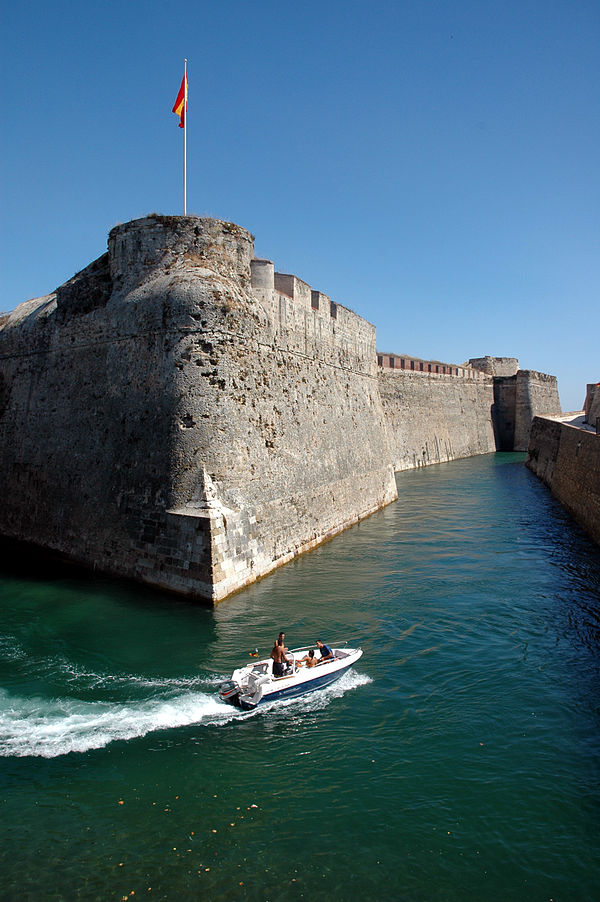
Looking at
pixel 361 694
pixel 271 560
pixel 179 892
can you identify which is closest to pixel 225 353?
pixel 271 560

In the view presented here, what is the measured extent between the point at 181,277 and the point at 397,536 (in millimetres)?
10547

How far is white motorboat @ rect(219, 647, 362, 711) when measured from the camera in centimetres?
805

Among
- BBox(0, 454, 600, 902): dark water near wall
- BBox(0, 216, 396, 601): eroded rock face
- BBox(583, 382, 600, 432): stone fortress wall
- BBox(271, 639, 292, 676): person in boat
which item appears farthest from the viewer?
BBox(583, 382, 600, 432): stone fortress wall

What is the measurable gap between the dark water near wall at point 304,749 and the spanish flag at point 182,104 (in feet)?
36.4

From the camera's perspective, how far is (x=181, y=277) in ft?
42.9

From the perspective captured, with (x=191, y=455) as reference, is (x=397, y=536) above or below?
below

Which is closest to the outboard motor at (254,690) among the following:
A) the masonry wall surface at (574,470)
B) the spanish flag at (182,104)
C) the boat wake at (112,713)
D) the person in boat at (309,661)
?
the boat wake at (112,713)

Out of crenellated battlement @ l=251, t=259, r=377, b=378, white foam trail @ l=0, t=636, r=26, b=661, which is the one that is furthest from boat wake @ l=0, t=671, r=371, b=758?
crenellated battlement @ l=251, t=259, r=377, b=378

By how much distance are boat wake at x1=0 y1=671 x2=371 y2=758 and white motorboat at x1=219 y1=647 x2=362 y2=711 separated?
14cm

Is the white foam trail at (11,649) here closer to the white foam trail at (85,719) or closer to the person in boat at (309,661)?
the white foam trail at (85,719)

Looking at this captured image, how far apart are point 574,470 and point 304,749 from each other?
19102 millimetres

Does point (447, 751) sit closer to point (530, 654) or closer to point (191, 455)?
point (530, 654)

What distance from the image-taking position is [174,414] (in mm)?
12672

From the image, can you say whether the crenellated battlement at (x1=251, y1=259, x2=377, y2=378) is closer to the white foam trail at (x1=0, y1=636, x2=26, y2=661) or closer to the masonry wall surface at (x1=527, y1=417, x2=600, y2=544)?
the masonry wall surface at (x1=527, y1=417, x2=600, y2=544)
